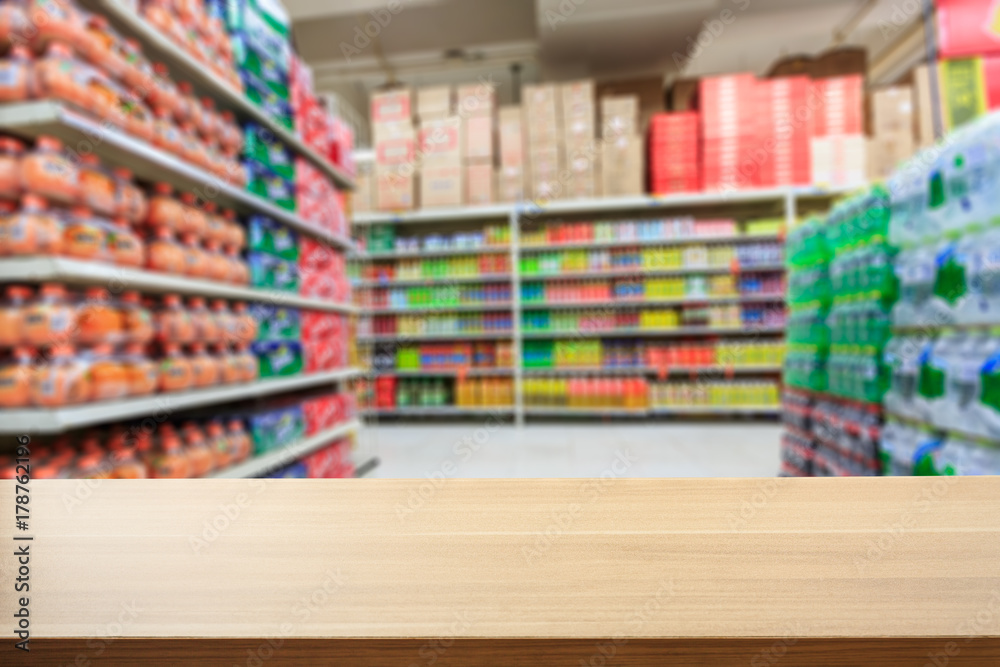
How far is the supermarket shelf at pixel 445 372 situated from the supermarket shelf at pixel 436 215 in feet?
5.70

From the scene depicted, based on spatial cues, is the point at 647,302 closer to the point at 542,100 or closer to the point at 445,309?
the point at 445,309

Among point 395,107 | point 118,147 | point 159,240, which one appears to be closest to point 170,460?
point 159,240

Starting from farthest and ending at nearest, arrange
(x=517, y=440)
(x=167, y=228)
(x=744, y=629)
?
(x=517, y=440)
(x=167, y=228)
(x=744, y=629)

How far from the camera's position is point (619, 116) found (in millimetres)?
5734

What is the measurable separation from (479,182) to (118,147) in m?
4.51

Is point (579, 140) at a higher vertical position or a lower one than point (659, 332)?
higher

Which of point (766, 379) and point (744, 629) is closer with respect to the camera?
point (744, 629)

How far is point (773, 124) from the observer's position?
556 cm

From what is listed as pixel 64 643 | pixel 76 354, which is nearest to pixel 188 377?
pixel 76 354

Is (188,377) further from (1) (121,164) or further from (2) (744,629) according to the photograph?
(2) (744,629)

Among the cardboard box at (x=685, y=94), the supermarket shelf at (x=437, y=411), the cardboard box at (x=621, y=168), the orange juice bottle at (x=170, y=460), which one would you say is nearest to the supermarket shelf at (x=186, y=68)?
the orange juice bottle at (x=170, y=460)

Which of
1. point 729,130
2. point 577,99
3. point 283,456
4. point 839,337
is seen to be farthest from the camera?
point 577,99

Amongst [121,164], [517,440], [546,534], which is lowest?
[517,440]

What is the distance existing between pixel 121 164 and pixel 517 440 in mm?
3915
